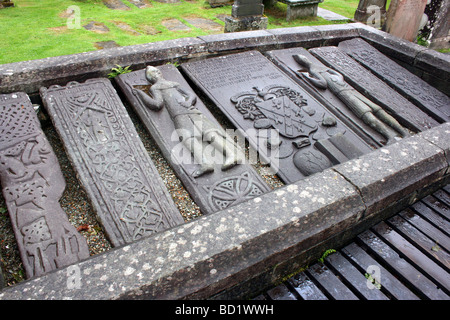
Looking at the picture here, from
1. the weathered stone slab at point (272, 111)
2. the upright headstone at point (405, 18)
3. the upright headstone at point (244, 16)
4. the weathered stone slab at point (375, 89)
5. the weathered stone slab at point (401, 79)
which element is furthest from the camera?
the upright headstone at point (244, 16)

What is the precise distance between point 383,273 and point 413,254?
13.4 inches

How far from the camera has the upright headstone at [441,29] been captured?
773 centimetres

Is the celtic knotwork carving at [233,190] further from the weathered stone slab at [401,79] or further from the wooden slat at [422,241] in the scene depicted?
the weathered stone slab at [401,79]

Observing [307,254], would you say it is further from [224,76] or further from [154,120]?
[224,76]

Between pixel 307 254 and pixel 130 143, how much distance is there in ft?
5.89

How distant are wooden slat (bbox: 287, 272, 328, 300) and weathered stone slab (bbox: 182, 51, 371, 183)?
918 millimetres

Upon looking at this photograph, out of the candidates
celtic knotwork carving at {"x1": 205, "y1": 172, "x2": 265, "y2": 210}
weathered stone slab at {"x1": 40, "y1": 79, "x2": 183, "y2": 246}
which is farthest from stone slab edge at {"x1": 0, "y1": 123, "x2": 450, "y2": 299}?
weathered stone slab at {"x1": 40, "y1": 79, "x2": 183, "y2": 246}

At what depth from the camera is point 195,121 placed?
3.22 m

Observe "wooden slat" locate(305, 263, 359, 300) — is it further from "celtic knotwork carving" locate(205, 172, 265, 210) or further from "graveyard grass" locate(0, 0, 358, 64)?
"graveyard grass" locate(0, 0, 358, 64)

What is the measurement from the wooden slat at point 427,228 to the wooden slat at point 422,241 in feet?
0.14

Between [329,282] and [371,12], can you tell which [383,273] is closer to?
[329,282]

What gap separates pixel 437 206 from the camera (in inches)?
116

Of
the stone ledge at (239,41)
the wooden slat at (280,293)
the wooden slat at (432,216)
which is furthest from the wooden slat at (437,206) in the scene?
the stone ledge at (239,41)

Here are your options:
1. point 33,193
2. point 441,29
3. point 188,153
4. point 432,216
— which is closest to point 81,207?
point 33,193
